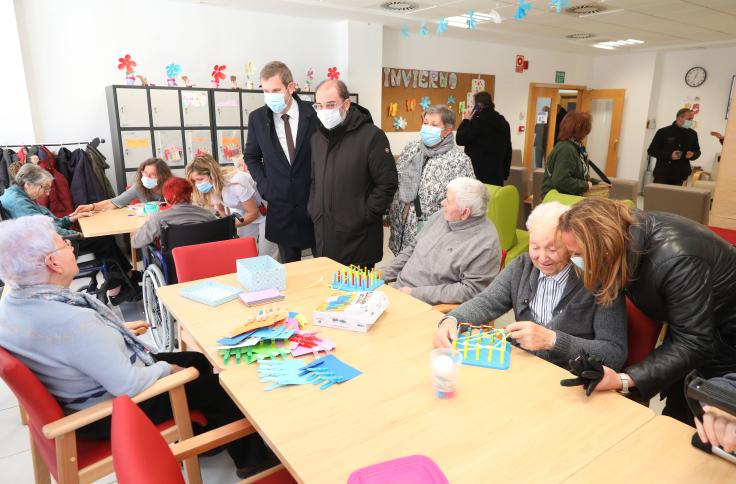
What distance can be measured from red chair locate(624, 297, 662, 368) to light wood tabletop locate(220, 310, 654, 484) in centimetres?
40

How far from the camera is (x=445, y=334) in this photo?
166 centimetres

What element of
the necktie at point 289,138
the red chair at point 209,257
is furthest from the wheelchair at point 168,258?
the necktie at point 289,138

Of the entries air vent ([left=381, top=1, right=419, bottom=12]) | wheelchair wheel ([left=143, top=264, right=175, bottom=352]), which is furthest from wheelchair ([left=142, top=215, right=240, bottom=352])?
air vent ([left=381, top=1, right=419, bottom=12])

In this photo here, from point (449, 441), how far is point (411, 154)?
2276 mm

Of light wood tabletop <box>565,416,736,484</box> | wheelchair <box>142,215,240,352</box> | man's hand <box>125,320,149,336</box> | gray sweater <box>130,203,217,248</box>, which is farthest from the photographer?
gray sweater <box>130,203,217,248</box>

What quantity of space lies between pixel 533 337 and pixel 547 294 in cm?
30

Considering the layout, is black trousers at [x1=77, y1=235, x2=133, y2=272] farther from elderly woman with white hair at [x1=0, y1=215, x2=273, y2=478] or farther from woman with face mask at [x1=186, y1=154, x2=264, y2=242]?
elderly woman with white hair at [x1=0, y1=215, x2=273, y2=478]

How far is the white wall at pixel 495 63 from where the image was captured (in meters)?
7.23

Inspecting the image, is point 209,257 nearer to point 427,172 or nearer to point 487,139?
point 427,172

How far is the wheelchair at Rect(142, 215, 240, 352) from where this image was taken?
9.44 ft

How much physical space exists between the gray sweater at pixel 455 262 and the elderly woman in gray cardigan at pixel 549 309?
393 mm

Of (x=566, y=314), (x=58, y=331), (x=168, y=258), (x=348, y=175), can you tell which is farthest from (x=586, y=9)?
(x=58, y=331)

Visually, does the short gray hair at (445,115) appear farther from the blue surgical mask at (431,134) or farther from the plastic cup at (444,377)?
the plastic cup at (444,377)

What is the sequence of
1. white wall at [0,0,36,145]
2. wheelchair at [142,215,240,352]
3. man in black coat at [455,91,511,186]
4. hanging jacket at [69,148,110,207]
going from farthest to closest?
man in black coat at [455,91,511,186]
hanging jacket at [69,148,110,207]
white wall at [0,0,36,145]
wheelchair at [142,215,240,352]
